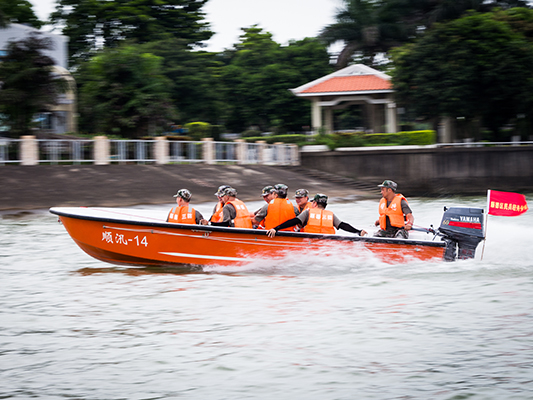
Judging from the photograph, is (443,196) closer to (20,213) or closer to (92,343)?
(20,213)

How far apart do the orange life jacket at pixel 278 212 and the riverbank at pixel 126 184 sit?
31.5 feet

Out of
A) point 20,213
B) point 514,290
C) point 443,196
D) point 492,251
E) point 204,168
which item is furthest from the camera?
point 443,196

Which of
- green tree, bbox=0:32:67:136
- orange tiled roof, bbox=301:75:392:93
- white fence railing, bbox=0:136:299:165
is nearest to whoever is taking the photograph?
white fence railing, bbox=0:136:299:165

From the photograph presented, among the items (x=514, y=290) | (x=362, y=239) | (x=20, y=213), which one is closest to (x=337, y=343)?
(x=362, y=239)

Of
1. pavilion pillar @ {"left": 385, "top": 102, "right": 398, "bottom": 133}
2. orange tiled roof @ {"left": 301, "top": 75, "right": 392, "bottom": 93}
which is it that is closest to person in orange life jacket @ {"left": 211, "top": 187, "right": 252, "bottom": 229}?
orange tiled roof @ {"left": 301, "top": 75, "right": 392, "bottom": 93}

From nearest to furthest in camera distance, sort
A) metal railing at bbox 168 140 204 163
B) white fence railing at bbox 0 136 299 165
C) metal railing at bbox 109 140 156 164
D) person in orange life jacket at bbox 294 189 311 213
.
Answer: person in orange life jacket at bbox 294 189 311 213
white fence railing at bbox 0 136 299 165
metal railing at bbox 109 140 156 164
metal railing at bbox 168 140 204 163

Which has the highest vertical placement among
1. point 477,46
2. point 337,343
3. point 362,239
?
point 477,46

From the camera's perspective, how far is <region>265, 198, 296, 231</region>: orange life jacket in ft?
27.1

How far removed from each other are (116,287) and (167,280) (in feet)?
2.23

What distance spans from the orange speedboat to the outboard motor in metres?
0.03

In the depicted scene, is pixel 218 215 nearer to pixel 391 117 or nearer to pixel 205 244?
pixel 205 244

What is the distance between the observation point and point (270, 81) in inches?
1492

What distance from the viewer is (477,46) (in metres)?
28.1

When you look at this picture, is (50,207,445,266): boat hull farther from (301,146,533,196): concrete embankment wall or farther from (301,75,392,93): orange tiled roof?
(301,75,392,93): orange tiled roof
